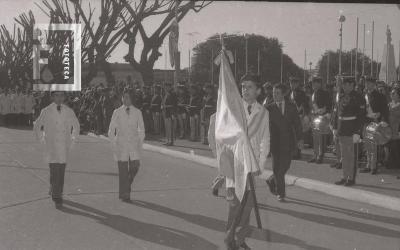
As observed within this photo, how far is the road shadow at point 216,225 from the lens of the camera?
6598 millimetres

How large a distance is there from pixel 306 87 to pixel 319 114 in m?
2.34

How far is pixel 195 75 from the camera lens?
208ft

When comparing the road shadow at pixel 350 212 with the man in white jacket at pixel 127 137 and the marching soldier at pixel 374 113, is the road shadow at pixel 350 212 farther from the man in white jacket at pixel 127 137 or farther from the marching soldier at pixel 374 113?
the marching soldier at pixel 374 113

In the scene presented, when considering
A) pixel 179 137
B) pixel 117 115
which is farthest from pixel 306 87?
pixel 117 115

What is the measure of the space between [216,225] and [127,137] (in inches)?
98.0

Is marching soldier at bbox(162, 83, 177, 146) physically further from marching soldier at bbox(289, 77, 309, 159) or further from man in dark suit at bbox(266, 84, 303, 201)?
man in dark suit at bbox(266, 84, 303, 201)

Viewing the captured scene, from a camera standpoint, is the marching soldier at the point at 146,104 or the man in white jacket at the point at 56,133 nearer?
the man in white jacket at the point at 56,133

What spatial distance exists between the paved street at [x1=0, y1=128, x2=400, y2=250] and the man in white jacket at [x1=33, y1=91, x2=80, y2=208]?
47cm

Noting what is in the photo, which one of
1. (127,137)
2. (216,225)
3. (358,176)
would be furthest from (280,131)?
(358,176)

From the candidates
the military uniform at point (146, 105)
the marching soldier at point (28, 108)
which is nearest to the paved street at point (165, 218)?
the military uniform at point (146, 105)

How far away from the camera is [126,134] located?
9.36 meters

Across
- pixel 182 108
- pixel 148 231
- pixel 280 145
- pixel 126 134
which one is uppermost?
pixel 182 108

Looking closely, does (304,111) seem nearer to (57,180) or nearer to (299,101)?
(299,101)

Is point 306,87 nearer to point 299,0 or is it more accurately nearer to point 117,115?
point 117,115
